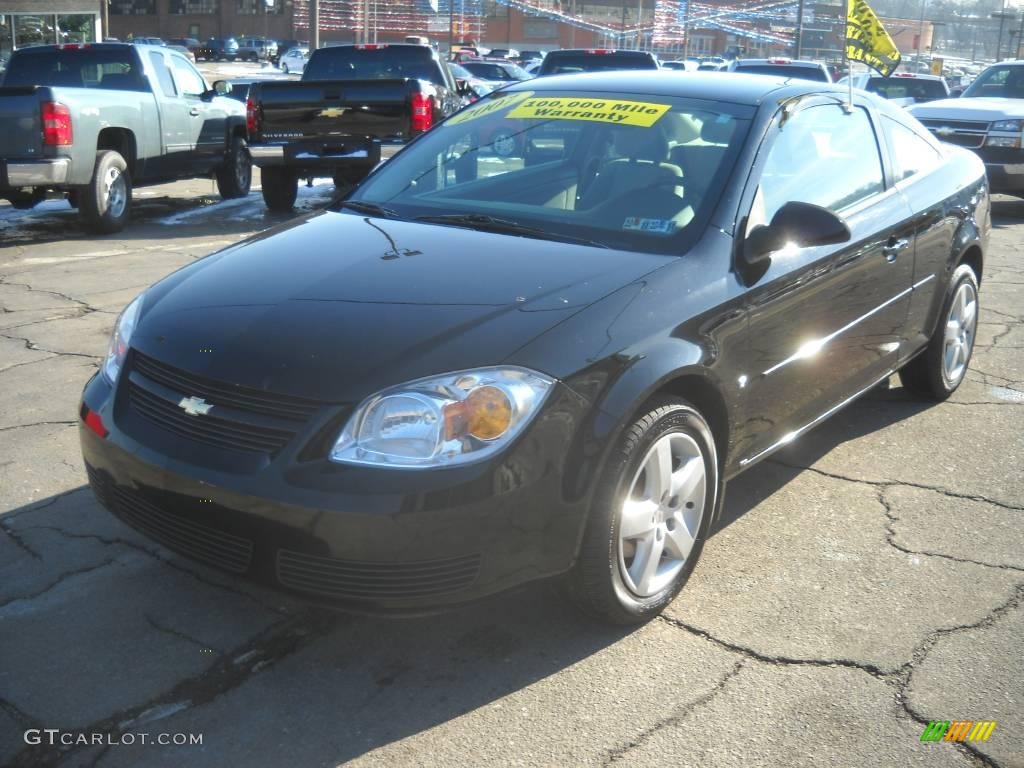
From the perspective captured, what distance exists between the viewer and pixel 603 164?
4.14 metres

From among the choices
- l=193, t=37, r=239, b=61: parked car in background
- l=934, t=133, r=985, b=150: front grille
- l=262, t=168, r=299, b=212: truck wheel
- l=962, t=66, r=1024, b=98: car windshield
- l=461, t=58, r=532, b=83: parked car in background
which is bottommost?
l=262, t=168, r=299, b=212: truck wheel

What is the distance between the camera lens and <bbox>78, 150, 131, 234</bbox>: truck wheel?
10203 mm

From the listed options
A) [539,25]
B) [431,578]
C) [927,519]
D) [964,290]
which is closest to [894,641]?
[927,519]

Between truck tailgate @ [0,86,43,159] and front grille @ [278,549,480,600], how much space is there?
8.06 meters

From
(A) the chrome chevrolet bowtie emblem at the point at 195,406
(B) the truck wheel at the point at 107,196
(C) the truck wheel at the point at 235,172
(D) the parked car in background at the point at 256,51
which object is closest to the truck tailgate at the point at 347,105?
(B) the truck wheel at the point at 107,196

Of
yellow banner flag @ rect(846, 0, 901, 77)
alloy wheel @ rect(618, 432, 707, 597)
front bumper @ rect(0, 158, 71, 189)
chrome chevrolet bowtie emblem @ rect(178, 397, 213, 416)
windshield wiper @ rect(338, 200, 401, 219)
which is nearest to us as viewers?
chrome chevrolet bowtie emblem @ rect(178, 397, 213, 416)

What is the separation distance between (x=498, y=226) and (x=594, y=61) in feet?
47.9

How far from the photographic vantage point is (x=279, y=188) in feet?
39.1

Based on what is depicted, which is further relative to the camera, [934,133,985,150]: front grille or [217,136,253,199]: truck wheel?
[217,136,253,199]: truck wheel

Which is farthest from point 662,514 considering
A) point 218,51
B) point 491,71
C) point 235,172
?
point 218,51

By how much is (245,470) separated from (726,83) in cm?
260

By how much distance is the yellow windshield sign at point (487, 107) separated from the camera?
15.3 ft

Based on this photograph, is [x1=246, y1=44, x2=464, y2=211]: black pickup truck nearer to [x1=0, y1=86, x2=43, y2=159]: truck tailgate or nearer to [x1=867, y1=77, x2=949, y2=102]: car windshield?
[x1=0, y1=86, x2=43, y2=159]: truck tailgate

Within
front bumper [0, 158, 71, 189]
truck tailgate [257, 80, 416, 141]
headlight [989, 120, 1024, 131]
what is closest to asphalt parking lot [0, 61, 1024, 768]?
front bumper [0, 158, 71, 189]
